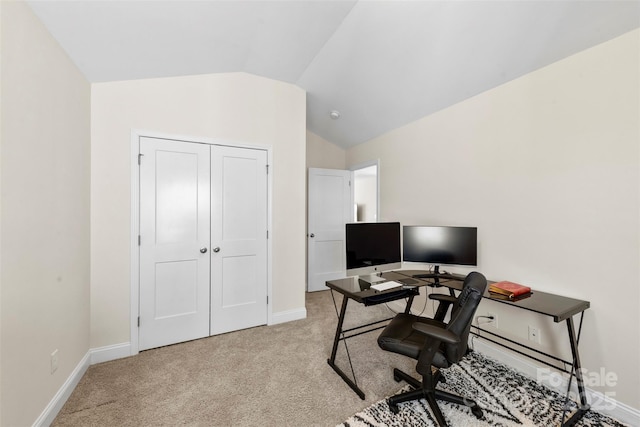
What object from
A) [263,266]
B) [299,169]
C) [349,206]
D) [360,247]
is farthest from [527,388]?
[349,206]

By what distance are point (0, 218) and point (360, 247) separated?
214 centimetres

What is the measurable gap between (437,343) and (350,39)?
2544 mm

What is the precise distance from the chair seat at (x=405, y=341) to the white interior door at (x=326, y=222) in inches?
98.5

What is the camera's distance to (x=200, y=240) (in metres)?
2.77

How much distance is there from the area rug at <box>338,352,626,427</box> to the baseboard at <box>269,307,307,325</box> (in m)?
1.55

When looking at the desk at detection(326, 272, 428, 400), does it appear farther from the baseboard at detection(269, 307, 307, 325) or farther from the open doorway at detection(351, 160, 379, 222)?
the open doorway at detection(351, 160, 379, 222)

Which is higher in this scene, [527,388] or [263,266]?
[263,266]

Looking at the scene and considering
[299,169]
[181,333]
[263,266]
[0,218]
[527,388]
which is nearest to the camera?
[0,218]

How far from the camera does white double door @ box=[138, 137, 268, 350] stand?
256cm

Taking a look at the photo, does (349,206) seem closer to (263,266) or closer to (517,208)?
(263,266)

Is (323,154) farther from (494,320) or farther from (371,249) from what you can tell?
(494,320)

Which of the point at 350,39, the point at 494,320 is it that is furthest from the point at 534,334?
the point at 350,39

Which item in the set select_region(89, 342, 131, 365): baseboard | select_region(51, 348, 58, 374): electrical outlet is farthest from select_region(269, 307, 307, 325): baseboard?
select_region(51, 348, 58, 374): electrical outlet

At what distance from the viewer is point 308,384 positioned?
6.67ft
